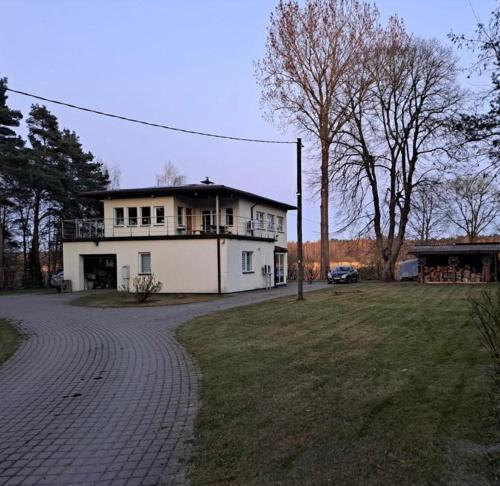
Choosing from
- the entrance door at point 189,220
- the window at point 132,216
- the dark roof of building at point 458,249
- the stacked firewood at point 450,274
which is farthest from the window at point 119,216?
the stacked firewood at point 450,274

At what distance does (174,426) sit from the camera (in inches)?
233

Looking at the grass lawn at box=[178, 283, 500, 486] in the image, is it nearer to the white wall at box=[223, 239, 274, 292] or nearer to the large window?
the white wall at box=[223, 239, 274, 292]

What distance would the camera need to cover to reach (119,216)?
34.3 metres

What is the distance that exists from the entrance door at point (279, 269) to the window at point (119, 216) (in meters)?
11.5

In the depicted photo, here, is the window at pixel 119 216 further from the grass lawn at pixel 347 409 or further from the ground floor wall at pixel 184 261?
the grass lawn at pixel 347 409

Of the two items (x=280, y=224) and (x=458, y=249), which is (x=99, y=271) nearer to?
(x=280, y=224)

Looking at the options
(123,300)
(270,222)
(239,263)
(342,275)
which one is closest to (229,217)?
(239,263)

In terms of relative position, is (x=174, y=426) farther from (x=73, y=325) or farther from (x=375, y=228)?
(x=375, y=228)

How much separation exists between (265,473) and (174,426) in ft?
6.32

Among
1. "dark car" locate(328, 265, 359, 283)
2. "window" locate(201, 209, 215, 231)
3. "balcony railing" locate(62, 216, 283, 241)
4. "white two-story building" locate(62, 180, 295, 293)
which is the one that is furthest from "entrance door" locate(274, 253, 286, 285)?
"window" locate(201, 209, 215, 231)

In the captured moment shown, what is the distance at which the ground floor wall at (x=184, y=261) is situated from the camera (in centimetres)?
2919

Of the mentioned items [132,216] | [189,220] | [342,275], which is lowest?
[342,275]

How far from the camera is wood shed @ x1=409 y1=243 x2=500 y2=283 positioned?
33.8 metres

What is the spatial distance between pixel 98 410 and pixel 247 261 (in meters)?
26.1
